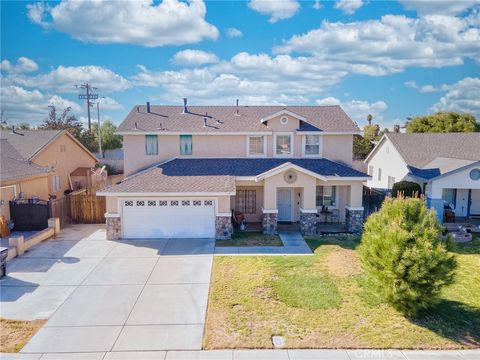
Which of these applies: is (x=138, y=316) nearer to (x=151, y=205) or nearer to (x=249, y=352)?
(x=249, y=352)

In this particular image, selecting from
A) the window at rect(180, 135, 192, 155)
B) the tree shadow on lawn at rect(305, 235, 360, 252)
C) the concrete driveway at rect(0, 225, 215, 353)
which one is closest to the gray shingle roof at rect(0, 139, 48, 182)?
the concrete driveway at rect(0, 225, 215, 353)

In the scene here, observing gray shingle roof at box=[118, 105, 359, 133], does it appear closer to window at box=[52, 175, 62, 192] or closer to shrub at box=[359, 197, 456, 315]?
window at box=[52, 175, 62, 192]

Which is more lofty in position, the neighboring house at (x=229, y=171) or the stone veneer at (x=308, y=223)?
the neighboring house at (x=229, y=171)

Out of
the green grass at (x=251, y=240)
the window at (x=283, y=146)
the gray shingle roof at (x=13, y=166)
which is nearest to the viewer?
the green grass at (x=251, y=240)

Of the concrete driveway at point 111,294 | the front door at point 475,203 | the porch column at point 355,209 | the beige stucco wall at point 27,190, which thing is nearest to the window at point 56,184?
the beige stucco wall at point 27,190

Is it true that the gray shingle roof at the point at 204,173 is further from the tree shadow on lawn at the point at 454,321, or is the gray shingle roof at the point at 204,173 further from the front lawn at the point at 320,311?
the tree shadow on lawn at the point at 454,321

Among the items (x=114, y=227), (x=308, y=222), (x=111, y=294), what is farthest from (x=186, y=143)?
(x=111, y=294)

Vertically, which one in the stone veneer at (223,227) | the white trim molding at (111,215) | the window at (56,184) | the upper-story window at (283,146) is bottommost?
the stone veneer at (223,227)
